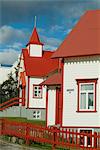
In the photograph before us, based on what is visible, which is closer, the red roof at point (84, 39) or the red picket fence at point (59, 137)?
the red picket fence at point (59, 137)

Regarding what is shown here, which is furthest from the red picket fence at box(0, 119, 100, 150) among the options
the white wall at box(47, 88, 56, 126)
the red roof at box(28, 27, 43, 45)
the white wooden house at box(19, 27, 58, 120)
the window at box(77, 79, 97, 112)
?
the red roof at box(28, 27, 43, 45)

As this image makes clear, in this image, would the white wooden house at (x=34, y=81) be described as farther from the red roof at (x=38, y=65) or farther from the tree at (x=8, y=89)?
the tree at (x=8, y=89)

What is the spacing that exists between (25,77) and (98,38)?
18.6 m

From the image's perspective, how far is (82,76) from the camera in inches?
835

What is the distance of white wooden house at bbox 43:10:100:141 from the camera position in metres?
20.9

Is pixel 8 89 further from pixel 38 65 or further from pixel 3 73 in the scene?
pixel 38 65

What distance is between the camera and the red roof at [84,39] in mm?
21078

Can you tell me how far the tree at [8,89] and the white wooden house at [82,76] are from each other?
26.6 meters

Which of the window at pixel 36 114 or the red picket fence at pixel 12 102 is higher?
the red picket fence at pixel 12 102

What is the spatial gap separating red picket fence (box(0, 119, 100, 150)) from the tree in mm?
29078

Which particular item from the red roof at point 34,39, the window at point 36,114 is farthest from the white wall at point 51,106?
the red roof at point 34,39

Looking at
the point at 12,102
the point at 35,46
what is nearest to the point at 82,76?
the point at 12,102

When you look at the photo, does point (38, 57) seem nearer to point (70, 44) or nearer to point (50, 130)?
point (70, 44)

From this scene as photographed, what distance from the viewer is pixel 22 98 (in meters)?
39.4
